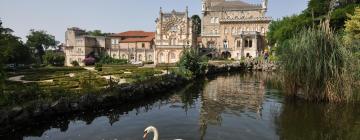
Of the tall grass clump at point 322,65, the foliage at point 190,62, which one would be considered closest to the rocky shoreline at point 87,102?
the foliage at point 190,62

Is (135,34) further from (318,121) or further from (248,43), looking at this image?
(318,121)

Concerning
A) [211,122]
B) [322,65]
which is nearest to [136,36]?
[322,65]

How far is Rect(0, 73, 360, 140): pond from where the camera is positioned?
514 inches

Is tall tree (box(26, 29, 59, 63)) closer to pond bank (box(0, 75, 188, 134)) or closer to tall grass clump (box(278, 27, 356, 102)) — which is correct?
pond bank (box(0, 75, 188, 134))

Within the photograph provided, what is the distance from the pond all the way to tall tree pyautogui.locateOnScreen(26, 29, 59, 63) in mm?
81830

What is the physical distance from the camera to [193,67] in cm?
3656

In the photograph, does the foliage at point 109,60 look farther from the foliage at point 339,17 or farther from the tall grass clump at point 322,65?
the tall grass clump at point 322,65

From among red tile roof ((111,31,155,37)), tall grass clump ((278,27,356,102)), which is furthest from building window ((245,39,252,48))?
tall grass clump ((278,27,356,102))

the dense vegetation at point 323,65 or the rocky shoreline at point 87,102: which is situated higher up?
the dense vegetation at point 323,65

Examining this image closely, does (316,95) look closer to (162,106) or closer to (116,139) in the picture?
(162,106)

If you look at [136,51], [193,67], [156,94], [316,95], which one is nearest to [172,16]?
[136,51]

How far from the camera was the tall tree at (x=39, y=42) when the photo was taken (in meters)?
92.8

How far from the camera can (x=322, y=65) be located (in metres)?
17.8

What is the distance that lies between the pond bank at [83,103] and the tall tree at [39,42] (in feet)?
251
